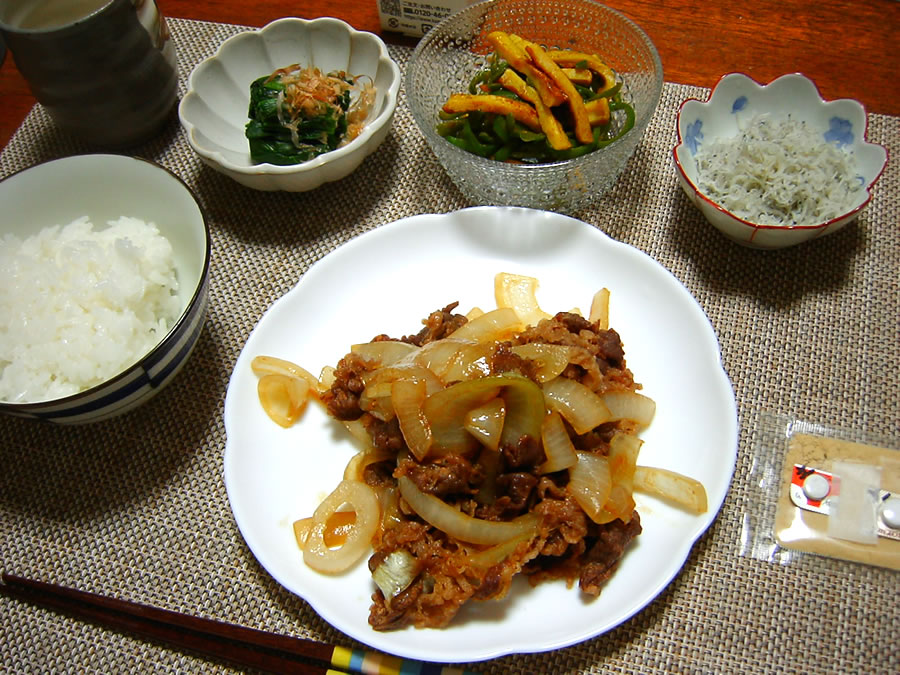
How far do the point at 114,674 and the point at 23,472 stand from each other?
757mm

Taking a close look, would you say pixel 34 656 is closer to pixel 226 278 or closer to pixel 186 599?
pixel 186 599

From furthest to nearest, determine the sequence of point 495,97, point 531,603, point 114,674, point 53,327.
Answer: point 495,97 → point 53,327 → point 114,674 → point 531,603

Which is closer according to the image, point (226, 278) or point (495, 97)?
point (495, 97)

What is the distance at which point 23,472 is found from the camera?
2.14 metres

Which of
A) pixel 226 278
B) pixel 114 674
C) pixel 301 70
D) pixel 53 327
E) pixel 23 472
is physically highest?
pixel 301 70

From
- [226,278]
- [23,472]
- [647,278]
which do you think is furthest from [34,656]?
[647,278]

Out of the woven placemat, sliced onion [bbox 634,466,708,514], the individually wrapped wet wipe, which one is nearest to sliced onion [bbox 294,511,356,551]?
the woven placemat

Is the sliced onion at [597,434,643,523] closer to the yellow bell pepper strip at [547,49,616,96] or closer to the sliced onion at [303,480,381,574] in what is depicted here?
the sliced onion at [303,480,381,574]

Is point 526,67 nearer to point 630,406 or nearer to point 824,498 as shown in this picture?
point 630,406

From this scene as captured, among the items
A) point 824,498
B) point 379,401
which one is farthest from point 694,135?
point 379,401

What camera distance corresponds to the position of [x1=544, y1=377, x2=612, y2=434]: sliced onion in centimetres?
172

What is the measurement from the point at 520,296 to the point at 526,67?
0.87 meters

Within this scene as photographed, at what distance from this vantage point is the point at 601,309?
7.00 ft

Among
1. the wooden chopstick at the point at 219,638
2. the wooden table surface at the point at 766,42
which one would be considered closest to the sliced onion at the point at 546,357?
the wooden chopstick at the point at 219,638
